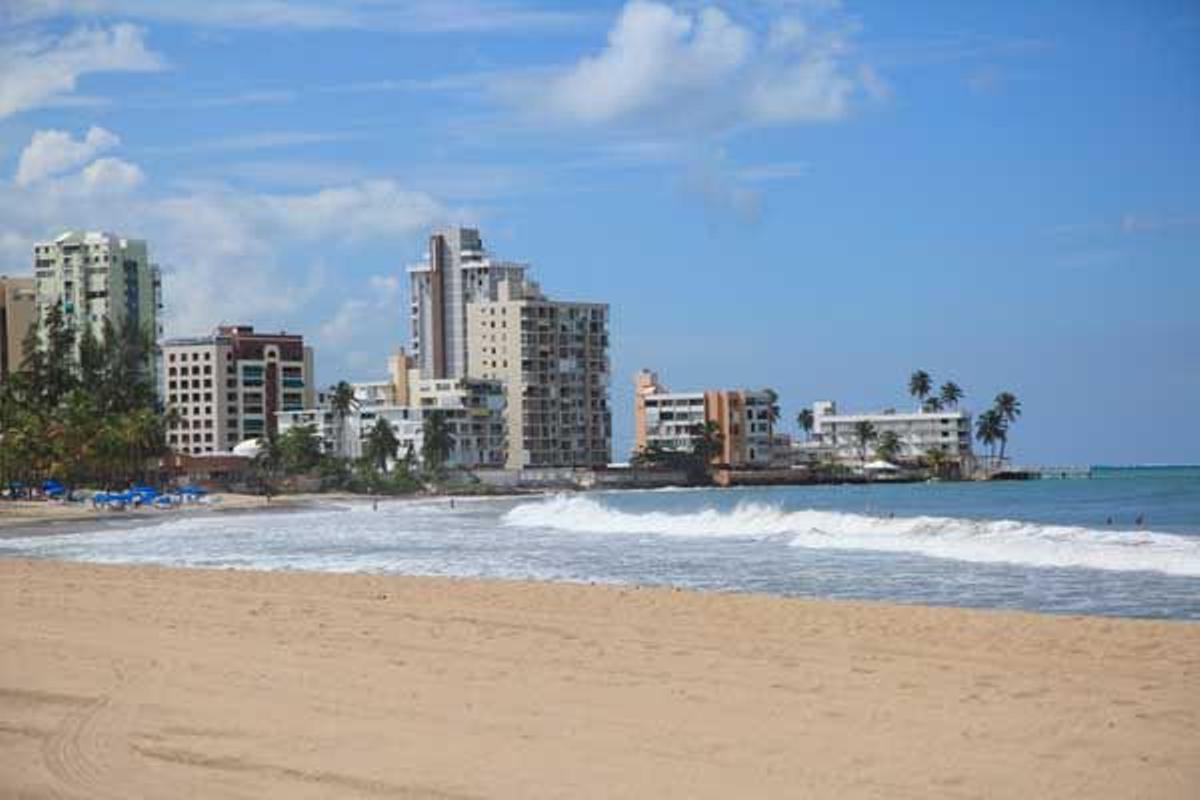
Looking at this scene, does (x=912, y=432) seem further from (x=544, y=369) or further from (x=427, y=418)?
(x=427, y=418)

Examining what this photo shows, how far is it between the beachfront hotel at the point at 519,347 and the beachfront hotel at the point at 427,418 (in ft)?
15.0

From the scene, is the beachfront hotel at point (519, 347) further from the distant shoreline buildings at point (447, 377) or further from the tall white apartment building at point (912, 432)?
the tall white apartment building at point (912, 432)

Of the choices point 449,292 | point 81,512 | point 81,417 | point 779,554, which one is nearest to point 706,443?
point 449,292

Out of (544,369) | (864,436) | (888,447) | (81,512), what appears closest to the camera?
(81,512)

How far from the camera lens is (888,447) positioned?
170375 mm

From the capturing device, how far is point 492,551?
30.7 meters

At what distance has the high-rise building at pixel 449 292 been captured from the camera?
15838 centimetres

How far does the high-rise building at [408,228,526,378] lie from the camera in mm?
158375

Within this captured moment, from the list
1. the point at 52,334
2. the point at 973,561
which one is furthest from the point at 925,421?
the point at 973,561

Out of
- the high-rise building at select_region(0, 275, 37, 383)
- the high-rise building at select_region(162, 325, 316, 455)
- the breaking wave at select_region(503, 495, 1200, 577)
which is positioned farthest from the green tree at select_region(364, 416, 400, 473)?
the breaking wave at select_region(503, 495, 1200, 577)

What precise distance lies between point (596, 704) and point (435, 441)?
12602 cm

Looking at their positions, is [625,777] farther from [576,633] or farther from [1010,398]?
[1010,398]

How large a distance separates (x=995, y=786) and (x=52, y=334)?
10238 centimetres

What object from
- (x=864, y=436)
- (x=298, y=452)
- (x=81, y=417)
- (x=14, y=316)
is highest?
(x=14, y=316)
